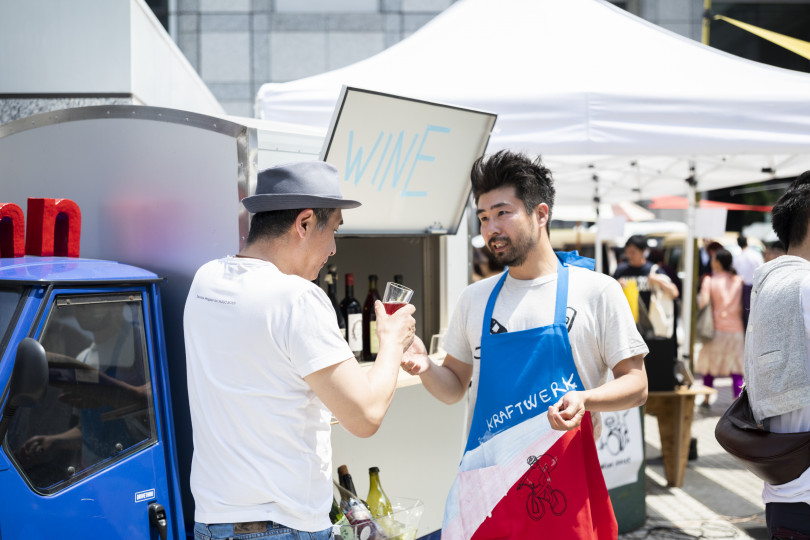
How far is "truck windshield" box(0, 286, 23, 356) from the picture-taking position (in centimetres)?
223

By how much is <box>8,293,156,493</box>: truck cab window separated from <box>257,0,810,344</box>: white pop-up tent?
2.09m

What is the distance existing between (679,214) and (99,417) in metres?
19.8

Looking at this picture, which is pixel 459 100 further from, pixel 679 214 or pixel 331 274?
pixel 679 214

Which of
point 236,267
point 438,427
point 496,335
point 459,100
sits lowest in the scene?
point 438,427

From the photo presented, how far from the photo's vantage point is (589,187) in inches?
415

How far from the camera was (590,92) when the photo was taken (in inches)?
173

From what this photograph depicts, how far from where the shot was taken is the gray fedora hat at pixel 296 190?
77.2 inches

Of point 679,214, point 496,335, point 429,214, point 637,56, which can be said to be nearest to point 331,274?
point 429,214

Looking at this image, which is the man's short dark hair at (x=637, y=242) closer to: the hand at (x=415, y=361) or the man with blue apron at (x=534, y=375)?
the man with blue apron at (x=534, y=375)

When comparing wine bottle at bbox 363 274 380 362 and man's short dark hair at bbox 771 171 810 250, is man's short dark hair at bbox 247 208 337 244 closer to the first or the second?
man's short dark hair at bbox 771 171 810 250

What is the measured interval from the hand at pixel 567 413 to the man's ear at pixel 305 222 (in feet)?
2.78

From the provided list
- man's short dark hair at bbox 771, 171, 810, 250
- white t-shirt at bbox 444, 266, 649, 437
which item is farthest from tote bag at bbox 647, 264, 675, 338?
white t-shirt at bbox 444, 266, 649, 437

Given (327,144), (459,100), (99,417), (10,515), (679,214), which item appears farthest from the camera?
(679,214)

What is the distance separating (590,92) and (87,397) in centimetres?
326
